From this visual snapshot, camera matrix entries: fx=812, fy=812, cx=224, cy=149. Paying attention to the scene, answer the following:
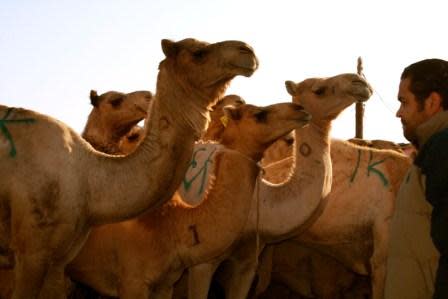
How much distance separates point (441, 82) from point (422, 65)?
5.4 inches

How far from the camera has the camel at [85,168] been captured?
5.99 meters

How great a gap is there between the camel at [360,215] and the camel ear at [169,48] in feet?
9.98

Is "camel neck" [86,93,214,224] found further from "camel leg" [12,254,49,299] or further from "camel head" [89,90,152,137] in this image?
"camel head" [89,90,152,137]

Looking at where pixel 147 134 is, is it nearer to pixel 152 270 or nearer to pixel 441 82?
pixel 152 270

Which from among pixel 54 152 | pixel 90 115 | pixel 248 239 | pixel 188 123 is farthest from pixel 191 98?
pixel 90 115

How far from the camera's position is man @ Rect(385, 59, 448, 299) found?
3559 millimetres

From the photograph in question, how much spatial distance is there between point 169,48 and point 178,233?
173cm

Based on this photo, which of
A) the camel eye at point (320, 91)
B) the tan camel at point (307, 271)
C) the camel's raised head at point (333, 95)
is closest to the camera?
the camel's raised head at point (333, 95)

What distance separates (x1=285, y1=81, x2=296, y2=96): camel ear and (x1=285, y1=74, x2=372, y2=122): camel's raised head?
0.10m

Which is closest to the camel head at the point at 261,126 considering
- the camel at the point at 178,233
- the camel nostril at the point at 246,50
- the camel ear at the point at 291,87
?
the camel at the point at 178,233

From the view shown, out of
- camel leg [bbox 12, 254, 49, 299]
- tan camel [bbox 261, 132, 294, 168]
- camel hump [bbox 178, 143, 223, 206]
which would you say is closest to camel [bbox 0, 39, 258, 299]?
camel leg [bbox 12, 254, 49, 299]

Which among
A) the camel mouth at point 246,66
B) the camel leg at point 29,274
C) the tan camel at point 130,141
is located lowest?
the camel leg at point 29,274

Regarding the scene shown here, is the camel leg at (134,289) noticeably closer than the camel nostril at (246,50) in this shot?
No

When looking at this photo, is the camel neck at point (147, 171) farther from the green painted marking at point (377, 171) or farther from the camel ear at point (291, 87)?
the green painted marking at point (377, 171)
